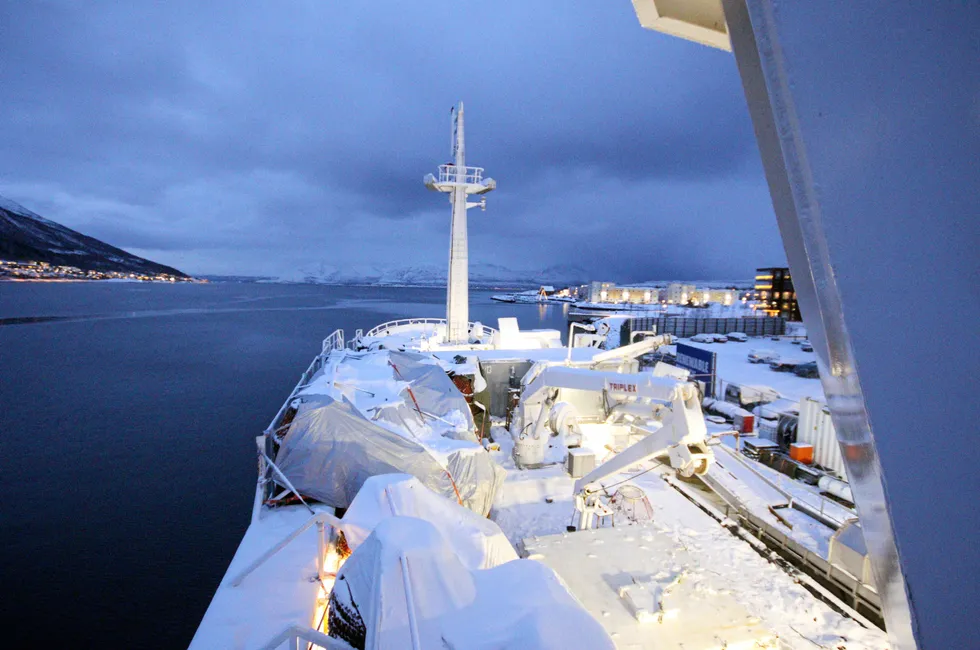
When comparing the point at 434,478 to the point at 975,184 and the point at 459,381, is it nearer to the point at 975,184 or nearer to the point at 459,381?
the point at 459,381

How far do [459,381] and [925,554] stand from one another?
48.3 feet

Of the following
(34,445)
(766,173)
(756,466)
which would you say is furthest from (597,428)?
(34,445)

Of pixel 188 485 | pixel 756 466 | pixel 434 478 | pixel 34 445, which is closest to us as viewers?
pixel 434 478

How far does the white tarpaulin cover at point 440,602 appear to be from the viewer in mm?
3170

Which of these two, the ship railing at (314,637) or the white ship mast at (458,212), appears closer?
the ship railing at (314,637)

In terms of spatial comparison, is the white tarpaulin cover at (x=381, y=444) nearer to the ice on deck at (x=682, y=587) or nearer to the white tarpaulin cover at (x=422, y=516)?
the ice on deck at (x=682, y=587)

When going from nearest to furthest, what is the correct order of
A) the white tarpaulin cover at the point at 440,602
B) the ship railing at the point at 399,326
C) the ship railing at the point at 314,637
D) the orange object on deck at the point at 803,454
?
1. the white tarpaulin cover at the point at 440,602
2. the ship railing at the point at 314,637
3. the orange object on deck at the point at 803,454
4. the ship railing at the point at 399,326

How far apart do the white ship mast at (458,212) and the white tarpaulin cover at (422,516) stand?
618 inches

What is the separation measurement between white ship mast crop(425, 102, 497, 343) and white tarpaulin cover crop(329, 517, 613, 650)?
17.8 meters

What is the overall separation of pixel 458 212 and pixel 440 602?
65.6 ft

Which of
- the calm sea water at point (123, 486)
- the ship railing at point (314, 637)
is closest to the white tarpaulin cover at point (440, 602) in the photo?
the ship railing at point (314, 637)

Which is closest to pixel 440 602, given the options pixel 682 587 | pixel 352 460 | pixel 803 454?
pixel 682 587

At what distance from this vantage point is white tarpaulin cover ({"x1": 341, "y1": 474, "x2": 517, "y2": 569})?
5234mm

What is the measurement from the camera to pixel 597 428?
15242mm
